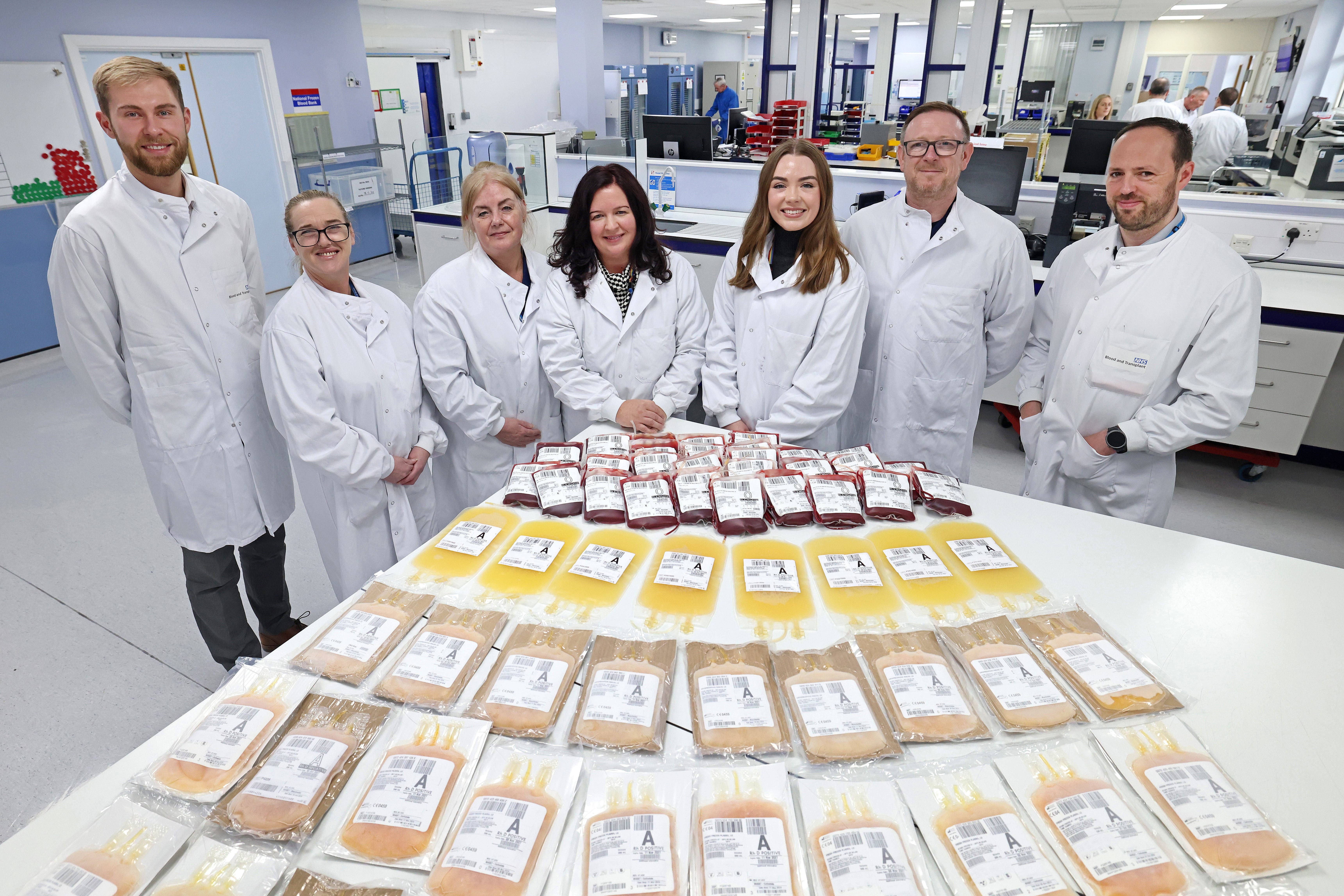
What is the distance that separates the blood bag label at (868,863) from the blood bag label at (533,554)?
68 cm

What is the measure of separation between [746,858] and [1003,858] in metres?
0.29

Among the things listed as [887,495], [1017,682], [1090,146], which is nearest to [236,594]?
[887,495]

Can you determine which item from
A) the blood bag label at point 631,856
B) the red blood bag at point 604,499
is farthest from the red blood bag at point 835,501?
the blood bag label at point 631,856

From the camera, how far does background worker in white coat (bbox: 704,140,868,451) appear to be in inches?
77.9

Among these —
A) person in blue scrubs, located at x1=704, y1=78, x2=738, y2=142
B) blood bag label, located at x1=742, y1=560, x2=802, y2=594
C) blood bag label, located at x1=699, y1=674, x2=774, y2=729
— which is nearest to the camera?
blood bag label, located at x1=699, y1=674, x2=774, y2=729

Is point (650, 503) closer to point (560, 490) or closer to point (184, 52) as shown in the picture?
point (560, 490)

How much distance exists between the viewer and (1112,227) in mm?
1996

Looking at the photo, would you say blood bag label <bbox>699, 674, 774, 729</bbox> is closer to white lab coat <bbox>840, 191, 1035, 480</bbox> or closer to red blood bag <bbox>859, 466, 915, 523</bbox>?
red blood bag <bbox>859, 466, 915, 523</bbox>

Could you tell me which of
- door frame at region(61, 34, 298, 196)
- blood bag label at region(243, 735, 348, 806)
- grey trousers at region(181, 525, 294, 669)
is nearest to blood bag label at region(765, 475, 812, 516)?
blood bag label at region(243, 735, 348, 806)

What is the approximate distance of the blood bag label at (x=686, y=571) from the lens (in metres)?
1.26

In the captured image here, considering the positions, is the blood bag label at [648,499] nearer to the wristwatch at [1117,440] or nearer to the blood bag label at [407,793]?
the blood bag label at [407,793]

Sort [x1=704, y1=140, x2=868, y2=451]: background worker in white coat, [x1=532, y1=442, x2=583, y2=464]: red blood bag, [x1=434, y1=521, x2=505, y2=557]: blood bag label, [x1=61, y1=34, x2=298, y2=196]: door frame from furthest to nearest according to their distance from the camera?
1. [x1=61, y1=34, x2=298, y2=196]: door frame
2. [x1=704, y1=140, x2=868, y2=451]: background worker in white coat
3. [x1=532, y1=442, x2=583, y2=464]: red blood bag
4. [x1=434, y1=521, x2=505, y2=557]: blood bag label

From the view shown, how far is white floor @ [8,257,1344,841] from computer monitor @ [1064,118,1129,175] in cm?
141

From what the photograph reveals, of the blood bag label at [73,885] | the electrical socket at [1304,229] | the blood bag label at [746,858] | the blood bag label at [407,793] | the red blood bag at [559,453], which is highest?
the electrical socket at [1304,229]
